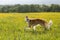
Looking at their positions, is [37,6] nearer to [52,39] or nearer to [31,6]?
[31,6]

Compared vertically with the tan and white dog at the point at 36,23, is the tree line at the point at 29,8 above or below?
below

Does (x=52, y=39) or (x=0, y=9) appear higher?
(x=52, y=39)

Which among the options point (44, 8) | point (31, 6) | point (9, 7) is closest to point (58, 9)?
point (44, 8)

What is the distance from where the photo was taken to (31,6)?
47.4m

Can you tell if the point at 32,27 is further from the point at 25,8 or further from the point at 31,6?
the point at 31,6

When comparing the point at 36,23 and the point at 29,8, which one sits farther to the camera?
the point at 29,8

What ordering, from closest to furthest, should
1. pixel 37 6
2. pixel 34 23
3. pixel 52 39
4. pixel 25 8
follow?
1. pixel 52 39
2. pixel 34 23
3. pixel 25 8
4. pixel 37 6

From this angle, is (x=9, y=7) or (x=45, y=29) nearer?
(x=45, y=29)

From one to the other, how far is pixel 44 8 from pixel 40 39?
4010 centimetres

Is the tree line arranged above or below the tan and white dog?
below

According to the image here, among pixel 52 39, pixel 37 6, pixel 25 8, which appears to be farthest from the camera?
pixel 37 6

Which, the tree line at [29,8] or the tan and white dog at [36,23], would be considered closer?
the tan and white dog at [36,23]

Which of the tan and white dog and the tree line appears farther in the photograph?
the tree line

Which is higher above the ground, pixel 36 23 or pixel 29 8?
pixel 36 23
